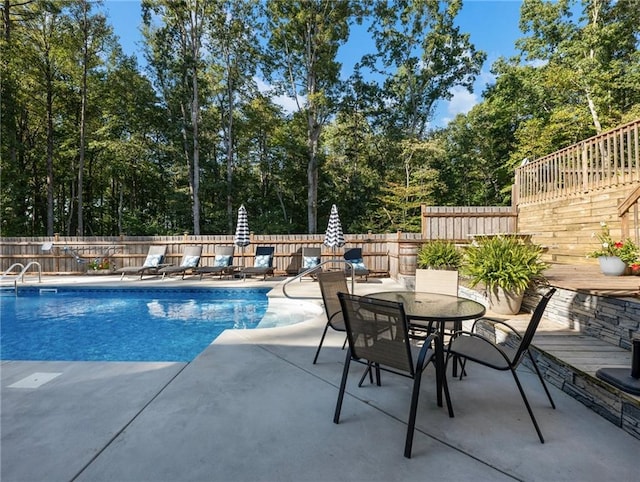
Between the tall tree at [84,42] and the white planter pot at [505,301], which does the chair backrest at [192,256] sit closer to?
the tall tree at [84,42]

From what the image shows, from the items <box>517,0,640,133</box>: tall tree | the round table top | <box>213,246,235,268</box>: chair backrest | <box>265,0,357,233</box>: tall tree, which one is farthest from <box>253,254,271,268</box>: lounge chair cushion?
<box>517,0,640,133</box>: tall tree

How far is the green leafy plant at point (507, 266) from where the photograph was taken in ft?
11.8

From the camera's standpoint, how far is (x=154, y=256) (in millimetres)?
10016

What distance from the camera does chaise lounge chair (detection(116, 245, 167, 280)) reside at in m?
9.41

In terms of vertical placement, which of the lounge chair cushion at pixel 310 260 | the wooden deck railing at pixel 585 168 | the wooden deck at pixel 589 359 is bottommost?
the wooden deck at pixel 589 359

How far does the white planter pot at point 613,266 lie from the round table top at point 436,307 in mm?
2897

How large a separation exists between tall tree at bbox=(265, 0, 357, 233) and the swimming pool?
7.71 meters

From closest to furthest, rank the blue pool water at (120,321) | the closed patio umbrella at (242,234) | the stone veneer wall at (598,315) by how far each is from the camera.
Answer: the stone veneer wall at (598,315) → the blue pool water at (120,321) → the closed patio umbrella at (242,234)

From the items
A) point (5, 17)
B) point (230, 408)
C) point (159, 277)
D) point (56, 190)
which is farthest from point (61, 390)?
point (56, 190)

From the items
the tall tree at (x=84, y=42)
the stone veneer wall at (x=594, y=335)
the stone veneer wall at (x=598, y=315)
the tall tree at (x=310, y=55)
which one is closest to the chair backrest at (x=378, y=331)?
the stone veneer wall at (x=594, y=335)

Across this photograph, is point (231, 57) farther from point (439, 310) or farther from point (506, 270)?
point (439, 310)

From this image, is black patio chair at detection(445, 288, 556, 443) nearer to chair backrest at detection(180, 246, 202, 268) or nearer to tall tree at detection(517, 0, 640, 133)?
chair backrest at detection(180, 246, 202, 268)

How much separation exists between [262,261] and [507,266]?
7.07 m

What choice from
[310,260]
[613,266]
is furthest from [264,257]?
[613,266]
